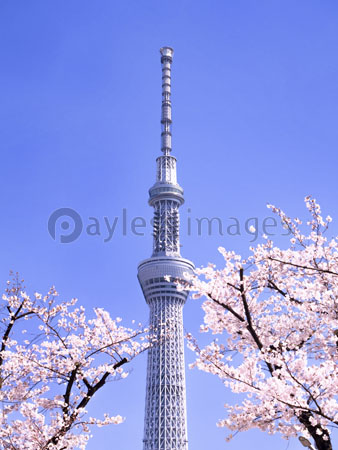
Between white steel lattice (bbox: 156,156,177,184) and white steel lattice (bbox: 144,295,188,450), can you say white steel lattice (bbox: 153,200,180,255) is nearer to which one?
white steel lattice (bbox: 156,156,177,184)

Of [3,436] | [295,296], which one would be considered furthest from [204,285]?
[3,436]

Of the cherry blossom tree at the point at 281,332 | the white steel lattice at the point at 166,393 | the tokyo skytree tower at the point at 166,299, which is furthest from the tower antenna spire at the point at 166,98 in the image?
the cherry blossom tree at the point at 281,332

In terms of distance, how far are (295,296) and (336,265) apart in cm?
112

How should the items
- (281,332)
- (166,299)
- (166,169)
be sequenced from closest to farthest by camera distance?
(281,332) → (166,299) → (166,169)

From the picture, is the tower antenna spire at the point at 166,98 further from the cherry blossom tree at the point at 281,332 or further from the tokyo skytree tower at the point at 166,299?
the cherry blossom tree at the point at 281,332

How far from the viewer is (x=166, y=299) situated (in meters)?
85.2

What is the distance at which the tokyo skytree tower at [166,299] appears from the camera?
2928 inches

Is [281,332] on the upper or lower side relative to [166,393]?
lower

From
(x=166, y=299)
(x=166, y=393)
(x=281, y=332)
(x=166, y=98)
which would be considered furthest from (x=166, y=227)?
(x=281, y=332)

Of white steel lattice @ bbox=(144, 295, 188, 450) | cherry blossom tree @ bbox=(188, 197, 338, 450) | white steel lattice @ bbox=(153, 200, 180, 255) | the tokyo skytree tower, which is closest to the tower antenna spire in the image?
the tokyo skytree tower

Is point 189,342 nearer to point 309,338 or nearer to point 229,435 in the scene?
point 229,435

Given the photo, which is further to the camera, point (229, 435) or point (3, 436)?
point (3, 436)

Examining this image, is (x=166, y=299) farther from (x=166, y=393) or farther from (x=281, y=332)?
(x=281, y=332)

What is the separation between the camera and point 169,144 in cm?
9512
